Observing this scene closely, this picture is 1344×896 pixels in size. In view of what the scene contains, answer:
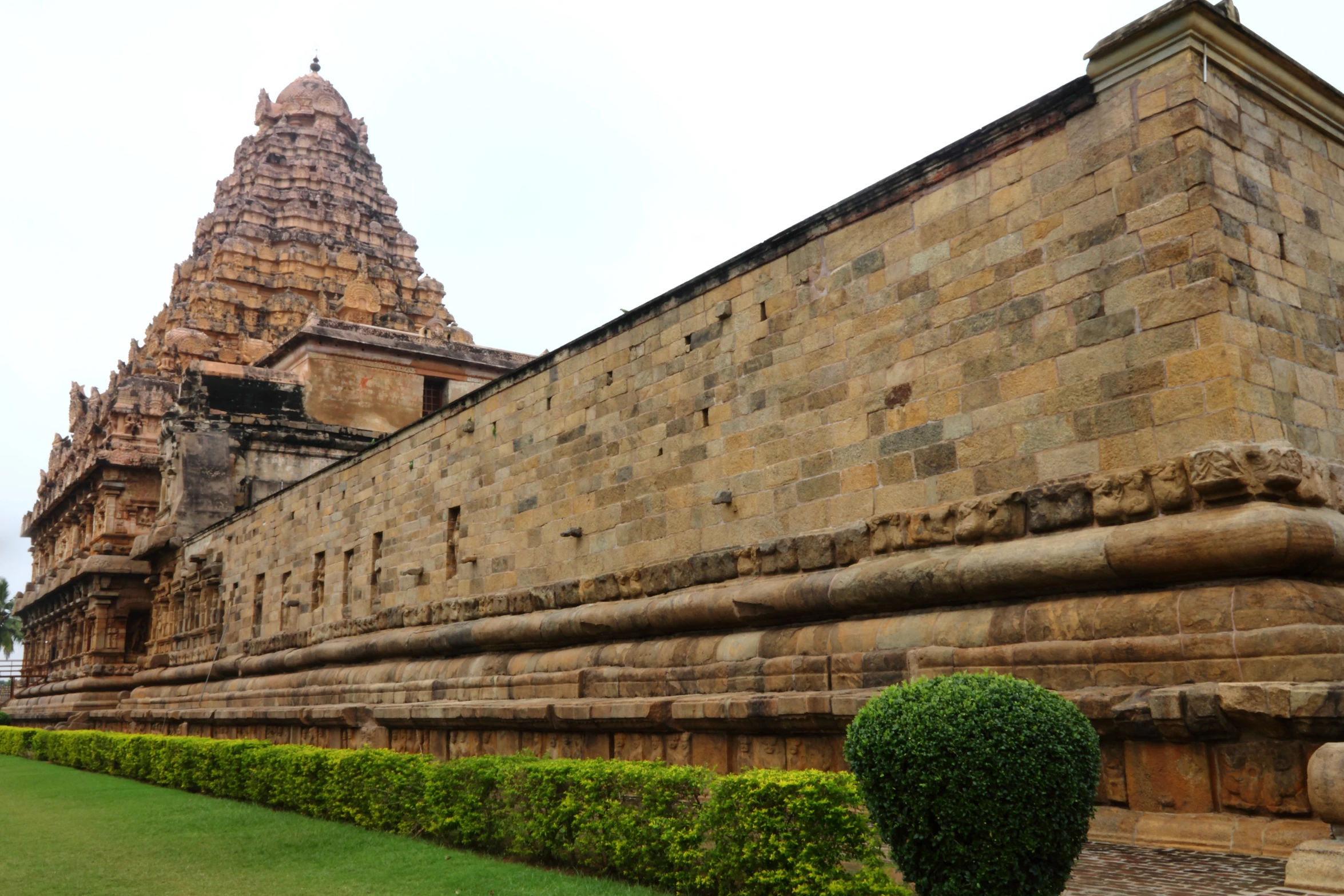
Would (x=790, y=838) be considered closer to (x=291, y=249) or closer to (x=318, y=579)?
(x=318, y=579)

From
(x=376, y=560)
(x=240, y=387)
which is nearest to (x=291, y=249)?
(x=240, y=387)

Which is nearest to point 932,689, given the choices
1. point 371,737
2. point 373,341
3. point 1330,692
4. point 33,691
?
point 1330,692

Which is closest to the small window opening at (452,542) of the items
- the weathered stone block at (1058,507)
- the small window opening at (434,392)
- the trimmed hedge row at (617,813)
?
→ the trimmed hedge row at (617,813)

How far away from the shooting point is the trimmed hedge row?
524cm

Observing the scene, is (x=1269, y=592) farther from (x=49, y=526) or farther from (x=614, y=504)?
(x=49, y=526)

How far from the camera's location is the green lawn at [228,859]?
6867 mm

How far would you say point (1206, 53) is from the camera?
6.14 m

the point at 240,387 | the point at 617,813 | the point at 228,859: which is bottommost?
the point at 228,859

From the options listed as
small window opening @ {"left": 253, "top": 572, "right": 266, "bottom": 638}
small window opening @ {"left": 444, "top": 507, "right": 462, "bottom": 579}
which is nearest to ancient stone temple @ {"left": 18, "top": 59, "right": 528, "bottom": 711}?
small window opening @ {"left": 253, "top": 572, "right": 266, "bottom": 638}

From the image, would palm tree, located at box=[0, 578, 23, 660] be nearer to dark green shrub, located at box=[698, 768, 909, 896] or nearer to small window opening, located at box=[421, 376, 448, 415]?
small window opening, located at box=[421, 376, 448, 415]

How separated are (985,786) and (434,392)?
21.9 m

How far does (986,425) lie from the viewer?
6.79 metres

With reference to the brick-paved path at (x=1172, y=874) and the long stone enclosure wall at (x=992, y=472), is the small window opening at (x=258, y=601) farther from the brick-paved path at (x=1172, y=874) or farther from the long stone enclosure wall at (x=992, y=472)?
the brick-paved path at (x=1172, y=874)

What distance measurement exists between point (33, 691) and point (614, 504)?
104ft
